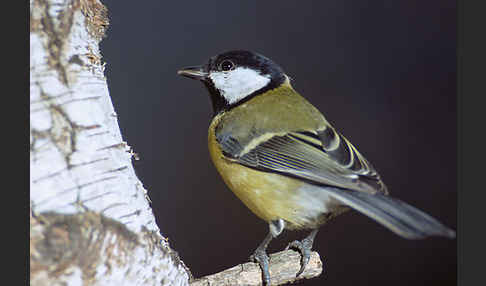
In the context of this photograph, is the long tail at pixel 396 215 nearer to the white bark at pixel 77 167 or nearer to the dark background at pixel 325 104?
the dark background at pixel 325 104

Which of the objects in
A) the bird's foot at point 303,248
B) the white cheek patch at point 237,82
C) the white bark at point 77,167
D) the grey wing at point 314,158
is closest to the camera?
the white bark at point 77,167

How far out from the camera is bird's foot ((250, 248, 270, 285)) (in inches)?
40.4

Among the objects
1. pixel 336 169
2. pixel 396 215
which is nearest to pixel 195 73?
pixel 336 169

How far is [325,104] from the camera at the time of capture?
1171 mm

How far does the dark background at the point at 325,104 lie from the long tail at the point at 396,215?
0.20 metres

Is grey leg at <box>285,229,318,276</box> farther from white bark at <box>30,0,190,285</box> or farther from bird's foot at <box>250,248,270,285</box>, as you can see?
white bark at <box>30,0,190,285</box>

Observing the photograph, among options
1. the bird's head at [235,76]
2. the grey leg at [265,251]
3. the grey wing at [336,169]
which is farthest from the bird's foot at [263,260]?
the bird's head at [235,76]

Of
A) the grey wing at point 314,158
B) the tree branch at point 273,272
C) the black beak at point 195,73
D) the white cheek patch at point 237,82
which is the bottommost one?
the tree branch at point 273,272

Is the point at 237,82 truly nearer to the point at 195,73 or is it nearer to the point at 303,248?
the point at 195,73

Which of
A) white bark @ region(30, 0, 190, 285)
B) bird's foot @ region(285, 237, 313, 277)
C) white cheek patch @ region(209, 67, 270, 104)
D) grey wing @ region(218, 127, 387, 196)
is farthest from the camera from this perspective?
white cheek patch @ region(209, 67, 270, 104)

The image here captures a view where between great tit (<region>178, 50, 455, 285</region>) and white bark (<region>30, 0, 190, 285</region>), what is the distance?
30cm

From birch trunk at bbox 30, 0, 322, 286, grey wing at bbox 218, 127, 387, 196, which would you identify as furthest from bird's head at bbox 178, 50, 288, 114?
birch trunk at bbox 30, 0, 322, 286

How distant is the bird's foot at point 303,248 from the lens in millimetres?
1052

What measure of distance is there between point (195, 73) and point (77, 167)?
482 mm
